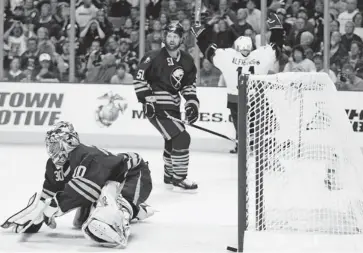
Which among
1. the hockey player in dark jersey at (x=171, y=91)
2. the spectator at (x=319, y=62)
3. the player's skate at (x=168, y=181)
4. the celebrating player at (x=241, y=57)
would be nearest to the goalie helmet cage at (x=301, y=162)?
the hockey player in dark jersey at (x=171, y=91)

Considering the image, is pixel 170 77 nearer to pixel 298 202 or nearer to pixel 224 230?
pixel 224 230

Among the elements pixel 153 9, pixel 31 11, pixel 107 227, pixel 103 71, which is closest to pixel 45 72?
pixel 103 71

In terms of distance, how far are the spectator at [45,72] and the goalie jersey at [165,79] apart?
3.06 meters

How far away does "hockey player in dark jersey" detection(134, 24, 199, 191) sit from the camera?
20.7 feet

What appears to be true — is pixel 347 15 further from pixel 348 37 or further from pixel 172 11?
pixel 172 11

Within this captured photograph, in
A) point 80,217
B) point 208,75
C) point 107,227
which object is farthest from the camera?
point 208,75

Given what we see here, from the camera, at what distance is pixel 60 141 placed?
434cm

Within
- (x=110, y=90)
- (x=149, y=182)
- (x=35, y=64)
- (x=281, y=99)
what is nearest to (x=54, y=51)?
(x=35, y=64)

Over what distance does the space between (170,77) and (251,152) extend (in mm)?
2169

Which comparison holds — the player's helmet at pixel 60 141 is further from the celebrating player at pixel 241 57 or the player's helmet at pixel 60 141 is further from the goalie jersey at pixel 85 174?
the celebrating player at pixel 241 57

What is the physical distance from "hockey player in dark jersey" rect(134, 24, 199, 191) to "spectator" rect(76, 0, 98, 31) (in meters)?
3.19

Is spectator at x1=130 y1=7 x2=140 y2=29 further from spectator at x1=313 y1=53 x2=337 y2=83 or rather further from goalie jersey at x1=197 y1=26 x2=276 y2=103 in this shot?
goalie jersey at x1=197 y1=26 x2=276 y2=103

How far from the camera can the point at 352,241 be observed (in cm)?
412

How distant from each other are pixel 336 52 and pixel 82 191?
514 cm
